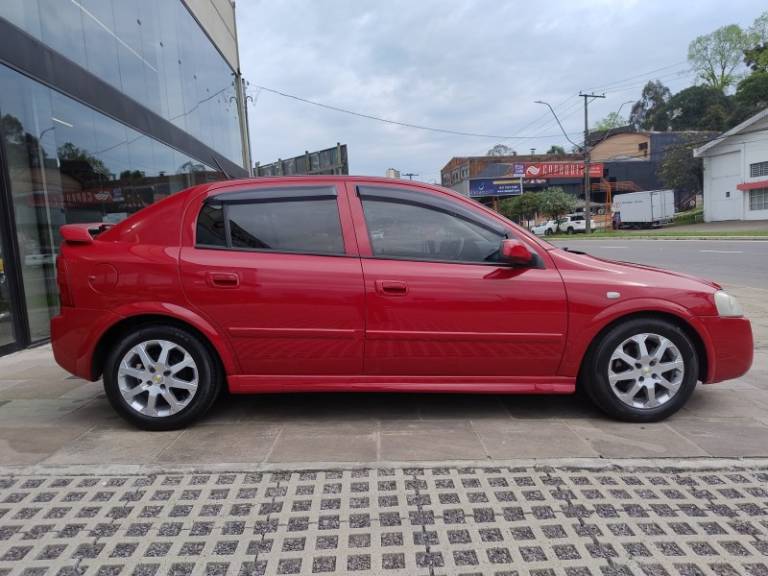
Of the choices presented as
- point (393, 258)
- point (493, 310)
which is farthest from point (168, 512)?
point (493, 310)

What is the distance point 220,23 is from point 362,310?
57.2ft

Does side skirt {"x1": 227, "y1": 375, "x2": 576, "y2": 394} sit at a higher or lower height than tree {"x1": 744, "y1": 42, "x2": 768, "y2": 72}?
lower

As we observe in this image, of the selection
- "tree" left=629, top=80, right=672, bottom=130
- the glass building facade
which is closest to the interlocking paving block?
the glass building facade

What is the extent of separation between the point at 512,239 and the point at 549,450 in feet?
4.32

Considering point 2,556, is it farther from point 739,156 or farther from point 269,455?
point 739,156

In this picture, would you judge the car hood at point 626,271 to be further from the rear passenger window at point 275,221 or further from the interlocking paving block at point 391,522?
the rear passenger window at point 275,221

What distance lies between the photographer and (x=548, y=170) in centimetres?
5772

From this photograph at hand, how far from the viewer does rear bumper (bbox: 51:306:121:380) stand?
10.8 ft

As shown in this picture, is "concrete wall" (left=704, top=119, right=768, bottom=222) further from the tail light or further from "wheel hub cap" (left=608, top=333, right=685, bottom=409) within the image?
the tail light

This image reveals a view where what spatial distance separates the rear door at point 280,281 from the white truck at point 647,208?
4189cm

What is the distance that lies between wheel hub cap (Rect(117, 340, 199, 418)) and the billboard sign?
57.8 m

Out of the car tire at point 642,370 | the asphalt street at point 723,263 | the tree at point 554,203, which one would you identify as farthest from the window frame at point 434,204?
the tree at point 554,203

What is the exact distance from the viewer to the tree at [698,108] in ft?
181

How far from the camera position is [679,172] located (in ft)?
152
